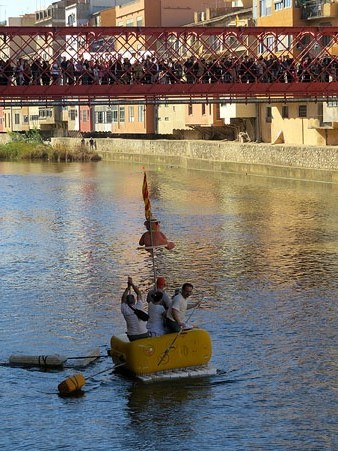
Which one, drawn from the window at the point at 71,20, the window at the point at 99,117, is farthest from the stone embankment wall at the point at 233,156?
the window at the point at 71,20

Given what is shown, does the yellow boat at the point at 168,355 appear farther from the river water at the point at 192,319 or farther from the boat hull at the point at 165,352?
the river water at the point at 192,319

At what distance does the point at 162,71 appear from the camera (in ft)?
181

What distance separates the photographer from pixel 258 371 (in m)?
22.0

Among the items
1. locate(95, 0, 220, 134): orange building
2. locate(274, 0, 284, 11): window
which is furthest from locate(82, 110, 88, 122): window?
locate(274, 0, 284, 11): window

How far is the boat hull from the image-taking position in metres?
21.0

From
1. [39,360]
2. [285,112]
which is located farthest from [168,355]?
[285,112]

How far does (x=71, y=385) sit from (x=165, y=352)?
174cm

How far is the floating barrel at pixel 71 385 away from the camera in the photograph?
20.4m

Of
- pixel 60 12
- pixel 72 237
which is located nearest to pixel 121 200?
pixel 72 237

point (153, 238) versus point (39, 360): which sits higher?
point (153, 238)

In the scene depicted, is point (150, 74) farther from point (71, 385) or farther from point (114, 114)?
point (114, 114)

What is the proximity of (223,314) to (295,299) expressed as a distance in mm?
2626

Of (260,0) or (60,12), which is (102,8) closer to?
(60,12)

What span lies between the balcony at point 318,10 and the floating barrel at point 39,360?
49.8m
